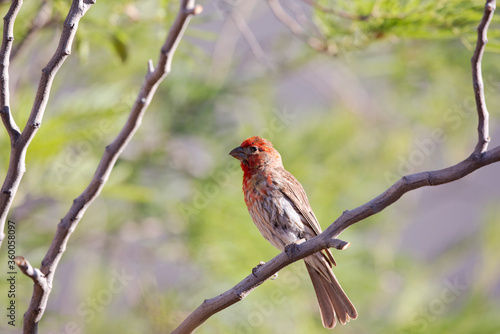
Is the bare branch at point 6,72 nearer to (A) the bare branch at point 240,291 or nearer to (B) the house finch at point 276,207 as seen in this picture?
(A) the bare branch at point 240,291

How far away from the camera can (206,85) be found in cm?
488

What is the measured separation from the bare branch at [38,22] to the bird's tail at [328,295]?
1713mm

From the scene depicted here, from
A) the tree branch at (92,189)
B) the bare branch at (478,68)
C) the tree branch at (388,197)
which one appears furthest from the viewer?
the tree branch at (92,189)

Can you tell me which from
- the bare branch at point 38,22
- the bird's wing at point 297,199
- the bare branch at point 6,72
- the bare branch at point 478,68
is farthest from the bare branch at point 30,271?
the bird's wing at point 297,199

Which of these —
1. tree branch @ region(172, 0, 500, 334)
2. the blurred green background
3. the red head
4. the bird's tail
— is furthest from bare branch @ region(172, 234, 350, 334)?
the blurred green background

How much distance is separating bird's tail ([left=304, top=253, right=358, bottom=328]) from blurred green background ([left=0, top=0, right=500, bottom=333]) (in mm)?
727

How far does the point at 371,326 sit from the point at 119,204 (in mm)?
2066

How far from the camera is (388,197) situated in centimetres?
179

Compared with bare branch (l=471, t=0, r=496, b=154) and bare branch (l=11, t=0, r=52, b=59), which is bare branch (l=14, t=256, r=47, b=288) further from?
bare branch (l=11, t=0, r=52, b=59)

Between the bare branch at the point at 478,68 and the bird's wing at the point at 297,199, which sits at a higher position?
the bird's wing at the point at 297,199

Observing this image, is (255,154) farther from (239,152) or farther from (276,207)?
(276,207)

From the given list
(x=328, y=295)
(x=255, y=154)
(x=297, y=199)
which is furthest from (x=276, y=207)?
(x=328, y=295)

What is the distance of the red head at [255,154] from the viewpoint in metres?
3.21

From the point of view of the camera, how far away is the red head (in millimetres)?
3211
